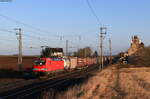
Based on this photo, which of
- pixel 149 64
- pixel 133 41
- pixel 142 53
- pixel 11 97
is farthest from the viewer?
pixel 133 41

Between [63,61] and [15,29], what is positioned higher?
[15,29]

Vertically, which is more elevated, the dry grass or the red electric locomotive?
the red electric locomotive

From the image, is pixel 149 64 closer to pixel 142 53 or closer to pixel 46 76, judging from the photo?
pixel 142 53

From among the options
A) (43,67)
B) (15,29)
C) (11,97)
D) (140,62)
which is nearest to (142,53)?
(140,62)

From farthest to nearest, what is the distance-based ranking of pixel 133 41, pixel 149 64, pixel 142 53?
pixel 133 41
pixel 142 53
pixel 149 64

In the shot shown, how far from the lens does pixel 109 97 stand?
17.1 metres

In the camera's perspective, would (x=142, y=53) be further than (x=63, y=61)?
Yes

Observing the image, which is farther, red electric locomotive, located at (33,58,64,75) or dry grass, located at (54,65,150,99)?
red electric locomotive, located at (33,58,64,75)

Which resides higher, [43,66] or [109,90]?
[43,66]

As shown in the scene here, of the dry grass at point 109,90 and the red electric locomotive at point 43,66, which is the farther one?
the red electric locomotive at point 43,66

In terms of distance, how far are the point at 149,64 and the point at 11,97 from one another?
5800 cm

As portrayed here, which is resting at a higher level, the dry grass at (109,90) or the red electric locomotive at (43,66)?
the red electric locomotive at (43,66)

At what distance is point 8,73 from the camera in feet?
158

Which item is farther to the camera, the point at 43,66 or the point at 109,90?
the point at 43,66
